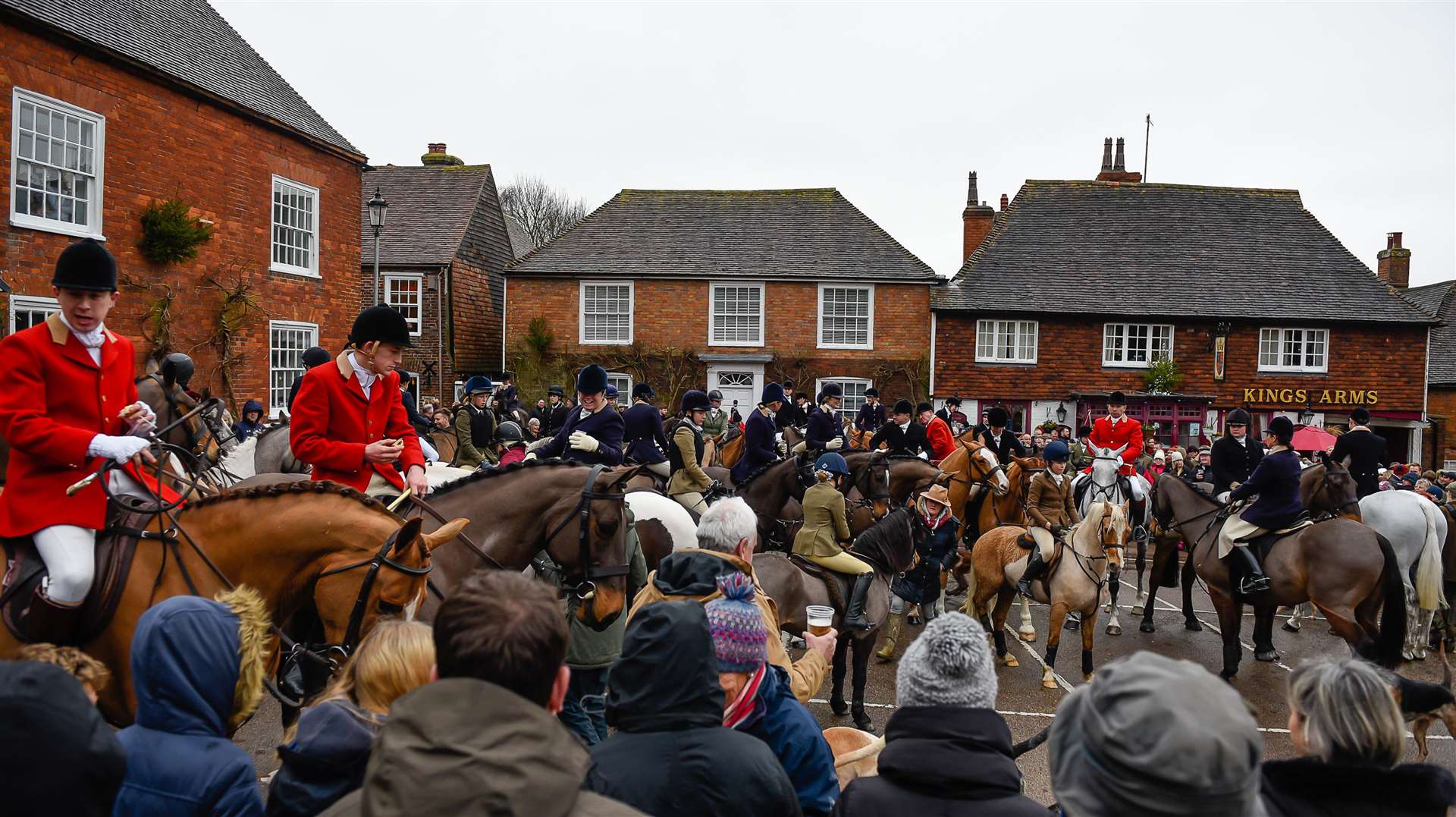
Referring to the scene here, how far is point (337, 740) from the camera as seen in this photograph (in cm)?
235

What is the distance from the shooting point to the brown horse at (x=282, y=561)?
152 inches

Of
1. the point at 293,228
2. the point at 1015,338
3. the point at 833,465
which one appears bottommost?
the point at 833,465

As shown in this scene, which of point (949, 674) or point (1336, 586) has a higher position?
point (949, 674)

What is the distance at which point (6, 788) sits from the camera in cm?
180

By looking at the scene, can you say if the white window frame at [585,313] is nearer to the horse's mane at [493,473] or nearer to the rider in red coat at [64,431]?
the horse's mane at [493,473]

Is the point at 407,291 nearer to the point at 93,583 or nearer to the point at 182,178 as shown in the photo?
the point at 182,178

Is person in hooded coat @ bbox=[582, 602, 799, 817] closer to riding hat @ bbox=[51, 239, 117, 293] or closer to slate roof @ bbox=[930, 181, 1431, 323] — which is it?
riding hat @ bbox=[51, 239, 117, 293]

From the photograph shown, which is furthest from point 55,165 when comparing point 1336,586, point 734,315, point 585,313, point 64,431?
point 1336,586

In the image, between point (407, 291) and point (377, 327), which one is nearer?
point (377, 327)

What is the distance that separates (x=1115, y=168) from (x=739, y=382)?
50.1 ft

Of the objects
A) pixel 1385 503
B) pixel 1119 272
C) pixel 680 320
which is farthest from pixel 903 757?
pixel 1119 272

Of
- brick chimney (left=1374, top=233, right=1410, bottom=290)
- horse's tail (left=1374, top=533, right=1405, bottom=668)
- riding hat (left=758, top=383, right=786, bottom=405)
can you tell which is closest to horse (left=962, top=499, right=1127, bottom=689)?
horse's tail (left=1374, top=533, right=1405, bottom=668)

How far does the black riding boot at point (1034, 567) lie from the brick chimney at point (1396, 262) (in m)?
32.6

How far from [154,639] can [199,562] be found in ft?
6.32
